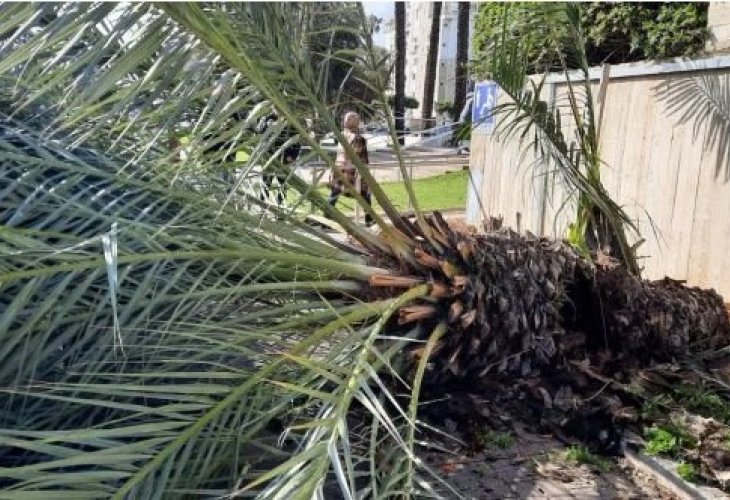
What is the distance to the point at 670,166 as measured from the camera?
5.19 metres

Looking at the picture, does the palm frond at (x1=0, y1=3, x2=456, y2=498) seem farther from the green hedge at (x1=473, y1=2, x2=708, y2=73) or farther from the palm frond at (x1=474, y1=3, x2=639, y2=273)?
the green hedge at (x1=473, y1=2, x2=708, y2=73)

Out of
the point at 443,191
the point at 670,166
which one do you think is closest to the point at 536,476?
the point at 670,166

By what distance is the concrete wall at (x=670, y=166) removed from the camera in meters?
4.75

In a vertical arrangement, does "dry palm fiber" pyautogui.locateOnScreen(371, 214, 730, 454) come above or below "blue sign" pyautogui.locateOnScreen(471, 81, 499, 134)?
below

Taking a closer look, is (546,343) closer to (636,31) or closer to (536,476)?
(536,476)

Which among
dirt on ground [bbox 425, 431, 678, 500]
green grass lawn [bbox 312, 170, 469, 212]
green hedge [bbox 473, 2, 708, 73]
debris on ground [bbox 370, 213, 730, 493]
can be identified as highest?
green hedge [bbox 473, 2, 708, 73]

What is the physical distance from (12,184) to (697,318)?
329cm

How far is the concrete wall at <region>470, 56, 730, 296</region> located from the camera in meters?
4.75

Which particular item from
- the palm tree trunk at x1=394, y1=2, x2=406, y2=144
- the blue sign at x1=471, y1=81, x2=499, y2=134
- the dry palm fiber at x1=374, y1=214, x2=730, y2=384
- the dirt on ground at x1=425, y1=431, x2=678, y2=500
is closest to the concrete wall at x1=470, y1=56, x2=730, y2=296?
the blue sign at x1=471, y1=81, x2=499, y2=134

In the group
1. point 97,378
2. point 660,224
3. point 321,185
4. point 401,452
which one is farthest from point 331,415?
point 660,224

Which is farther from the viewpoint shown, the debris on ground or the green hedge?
the green hedge

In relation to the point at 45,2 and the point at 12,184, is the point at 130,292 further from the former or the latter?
the point at 45,2

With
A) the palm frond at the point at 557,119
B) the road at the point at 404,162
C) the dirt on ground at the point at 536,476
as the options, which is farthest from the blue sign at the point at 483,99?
the dirt on ground at the point at 536,476

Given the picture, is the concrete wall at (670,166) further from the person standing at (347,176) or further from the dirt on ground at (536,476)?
the dirt on ground at (536,476)
